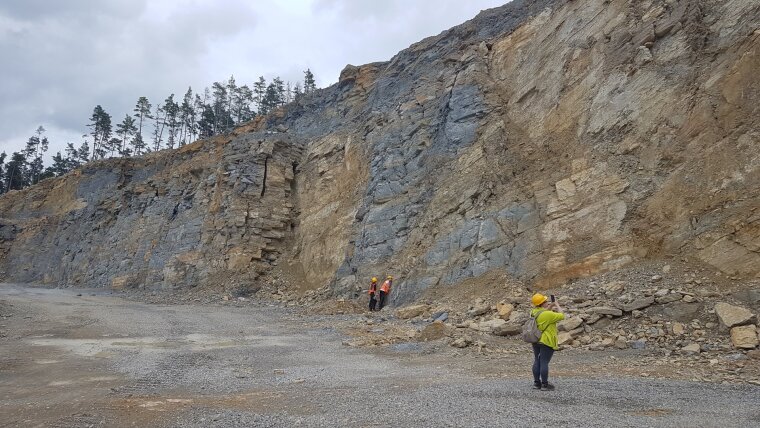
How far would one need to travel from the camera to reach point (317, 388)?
650cm

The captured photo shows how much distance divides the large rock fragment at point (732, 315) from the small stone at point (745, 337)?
0.14 metres

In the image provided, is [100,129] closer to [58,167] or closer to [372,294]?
[58,167]

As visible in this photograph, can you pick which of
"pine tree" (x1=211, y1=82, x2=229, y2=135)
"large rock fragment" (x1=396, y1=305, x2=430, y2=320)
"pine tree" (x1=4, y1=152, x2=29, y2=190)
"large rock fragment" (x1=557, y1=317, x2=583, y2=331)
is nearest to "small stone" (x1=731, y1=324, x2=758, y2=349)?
"large rock fragment" (x1=557, y1=317, x2=583, y2=331)

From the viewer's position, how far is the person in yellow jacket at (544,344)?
6.23 metres

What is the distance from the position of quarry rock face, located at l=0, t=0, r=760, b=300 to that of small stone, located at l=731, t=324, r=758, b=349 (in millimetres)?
1879

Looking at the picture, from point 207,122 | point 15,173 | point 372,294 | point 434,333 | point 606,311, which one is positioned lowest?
point 434,333

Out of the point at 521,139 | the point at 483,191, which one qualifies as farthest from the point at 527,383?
the point at 521,139

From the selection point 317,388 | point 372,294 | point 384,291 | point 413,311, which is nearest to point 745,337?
point 317,388

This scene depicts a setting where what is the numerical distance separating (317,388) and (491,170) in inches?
477

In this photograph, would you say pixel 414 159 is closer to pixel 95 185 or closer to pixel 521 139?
pixel 521 139

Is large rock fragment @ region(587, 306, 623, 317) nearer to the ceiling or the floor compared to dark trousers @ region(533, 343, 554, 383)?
nearer to the ceiling

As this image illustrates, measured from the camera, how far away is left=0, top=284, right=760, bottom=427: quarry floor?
16.3 ft

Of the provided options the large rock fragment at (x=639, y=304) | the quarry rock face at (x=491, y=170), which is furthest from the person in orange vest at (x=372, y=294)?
the large rock fragment at (x=639, y=304)

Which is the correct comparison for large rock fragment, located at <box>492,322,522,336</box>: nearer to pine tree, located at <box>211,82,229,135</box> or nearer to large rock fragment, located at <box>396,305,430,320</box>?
large rock fragment, located at <box>396,305,430,320</box>
